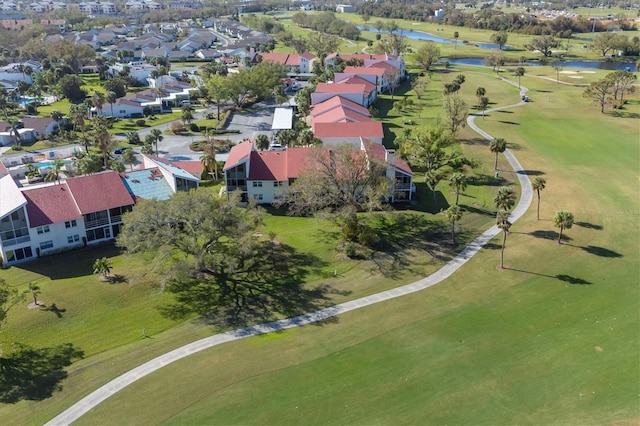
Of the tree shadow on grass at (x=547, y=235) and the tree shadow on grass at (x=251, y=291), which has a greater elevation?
the tree shadow on grass at (x=547, y=235)

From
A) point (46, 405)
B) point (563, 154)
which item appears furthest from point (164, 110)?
point (46, 405)

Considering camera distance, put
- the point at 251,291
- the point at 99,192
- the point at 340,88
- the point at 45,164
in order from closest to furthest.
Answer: the point at 251,291 < the point at 99,192 < the point at 45,164 < the point at 340,88

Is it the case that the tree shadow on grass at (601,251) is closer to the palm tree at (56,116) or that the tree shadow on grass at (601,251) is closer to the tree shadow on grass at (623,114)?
the tree shadow on grass at (623,114)

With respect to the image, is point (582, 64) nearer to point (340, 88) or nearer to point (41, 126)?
point (340, 88)

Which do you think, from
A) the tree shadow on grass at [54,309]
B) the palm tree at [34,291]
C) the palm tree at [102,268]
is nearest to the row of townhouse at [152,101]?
the palm tree at [102,268]

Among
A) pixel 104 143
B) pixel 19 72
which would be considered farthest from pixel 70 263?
pixel 19 72
